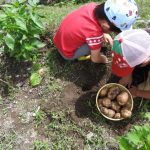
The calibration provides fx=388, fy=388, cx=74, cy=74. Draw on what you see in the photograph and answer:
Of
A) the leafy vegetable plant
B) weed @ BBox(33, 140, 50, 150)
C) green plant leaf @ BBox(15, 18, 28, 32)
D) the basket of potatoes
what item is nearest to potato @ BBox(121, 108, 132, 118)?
the basket of potatoes

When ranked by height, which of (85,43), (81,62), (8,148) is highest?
(85,43)

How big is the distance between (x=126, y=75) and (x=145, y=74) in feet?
1.19

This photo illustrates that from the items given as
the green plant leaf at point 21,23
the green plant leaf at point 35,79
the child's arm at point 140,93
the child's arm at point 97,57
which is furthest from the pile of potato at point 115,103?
the green plant leaf at point 21,23

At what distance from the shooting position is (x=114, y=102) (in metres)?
3.77

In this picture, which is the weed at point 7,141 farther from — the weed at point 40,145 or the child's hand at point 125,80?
the child's hand at point 125,80

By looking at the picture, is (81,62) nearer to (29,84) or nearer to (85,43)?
(85,43)

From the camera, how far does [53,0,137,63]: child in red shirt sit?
3.59m

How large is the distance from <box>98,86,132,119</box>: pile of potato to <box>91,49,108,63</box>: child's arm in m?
0.35

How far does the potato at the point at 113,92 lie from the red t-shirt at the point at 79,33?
0.44 meters

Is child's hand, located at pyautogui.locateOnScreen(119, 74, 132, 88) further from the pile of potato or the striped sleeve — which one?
the striped sleeve

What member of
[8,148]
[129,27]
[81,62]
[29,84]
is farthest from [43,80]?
[129,27]

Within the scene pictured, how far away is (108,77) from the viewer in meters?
4.04

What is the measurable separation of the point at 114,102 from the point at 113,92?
11 centimetres

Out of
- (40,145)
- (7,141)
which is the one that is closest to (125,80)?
(40,145)
